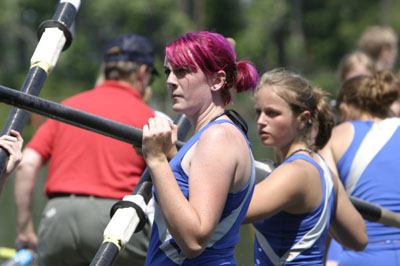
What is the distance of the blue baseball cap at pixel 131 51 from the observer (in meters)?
4.32

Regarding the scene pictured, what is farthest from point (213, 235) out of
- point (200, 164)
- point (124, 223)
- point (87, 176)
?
point (87, 176)

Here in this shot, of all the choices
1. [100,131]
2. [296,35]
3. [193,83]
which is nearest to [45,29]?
[100,131]

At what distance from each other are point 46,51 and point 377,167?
1.76 m

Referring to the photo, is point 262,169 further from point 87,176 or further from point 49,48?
point 87,176

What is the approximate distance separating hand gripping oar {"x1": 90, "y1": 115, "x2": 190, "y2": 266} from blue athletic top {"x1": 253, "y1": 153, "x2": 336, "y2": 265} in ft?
1.65

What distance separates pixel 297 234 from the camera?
2891 mm

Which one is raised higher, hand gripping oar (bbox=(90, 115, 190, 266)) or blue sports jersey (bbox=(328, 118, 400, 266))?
blue sports jersey (bbox=(328, 118, 400, 266))

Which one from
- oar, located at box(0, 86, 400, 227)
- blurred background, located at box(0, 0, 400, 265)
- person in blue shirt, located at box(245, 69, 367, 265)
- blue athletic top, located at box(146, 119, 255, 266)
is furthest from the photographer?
blurred background, located at box(0, 0, 400, 265)

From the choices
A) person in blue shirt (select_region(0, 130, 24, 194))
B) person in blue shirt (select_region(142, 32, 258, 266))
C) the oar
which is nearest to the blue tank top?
person in blue shirt (select_region(142, 32, 258, 266))

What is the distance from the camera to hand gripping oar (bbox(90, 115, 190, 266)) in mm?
2592

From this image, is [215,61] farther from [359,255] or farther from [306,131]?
[359,255]

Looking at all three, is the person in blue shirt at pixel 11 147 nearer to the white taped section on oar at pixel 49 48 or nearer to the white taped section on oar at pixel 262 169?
the white taped section on oar at pixel 49 48

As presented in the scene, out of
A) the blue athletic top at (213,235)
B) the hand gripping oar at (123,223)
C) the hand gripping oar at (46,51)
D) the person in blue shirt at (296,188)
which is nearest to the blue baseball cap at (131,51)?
the hand gripping oar at (46,51)

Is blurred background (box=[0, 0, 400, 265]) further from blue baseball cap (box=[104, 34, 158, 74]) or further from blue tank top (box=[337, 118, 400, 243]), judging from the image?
blue tank top (box=[337, 118, 400, 243])
